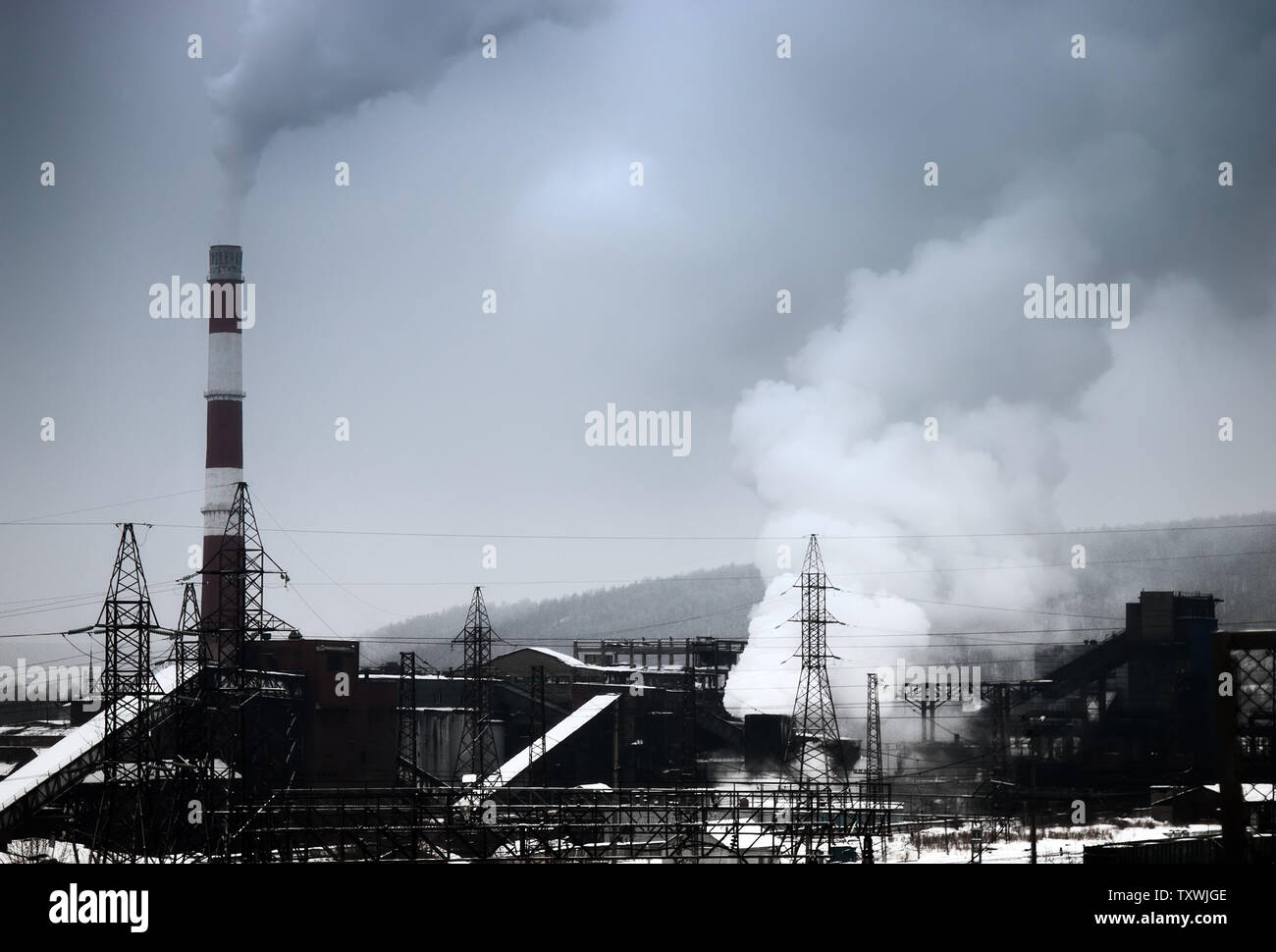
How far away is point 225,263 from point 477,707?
69.9ft

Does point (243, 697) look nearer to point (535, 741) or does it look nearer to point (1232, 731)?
point (535, 741)

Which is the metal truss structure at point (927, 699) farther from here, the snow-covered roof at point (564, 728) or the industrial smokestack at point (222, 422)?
the industrial smokestack at point (222, 422)

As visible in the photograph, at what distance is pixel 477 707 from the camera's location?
52250 millimetres

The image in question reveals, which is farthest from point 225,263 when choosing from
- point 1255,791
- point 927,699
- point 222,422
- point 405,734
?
point 1255,791

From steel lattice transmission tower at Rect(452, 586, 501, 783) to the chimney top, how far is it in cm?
1719

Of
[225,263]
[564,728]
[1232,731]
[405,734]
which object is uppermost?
[225,263]

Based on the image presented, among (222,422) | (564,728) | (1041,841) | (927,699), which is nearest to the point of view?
(1041,841)

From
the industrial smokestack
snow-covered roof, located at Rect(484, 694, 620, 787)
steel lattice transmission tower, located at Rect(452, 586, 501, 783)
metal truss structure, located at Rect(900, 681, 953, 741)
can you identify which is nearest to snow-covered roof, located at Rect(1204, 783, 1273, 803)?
metal truss structure, located at Rect(900, 681, 953, 741)

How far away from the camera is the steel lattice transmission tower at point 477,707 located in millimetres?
49969

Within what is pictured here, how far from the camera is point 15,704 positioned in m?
62.2

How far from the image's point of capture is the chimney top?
6012 centimetres

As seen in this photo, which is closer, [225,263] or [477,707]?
[477,707]
